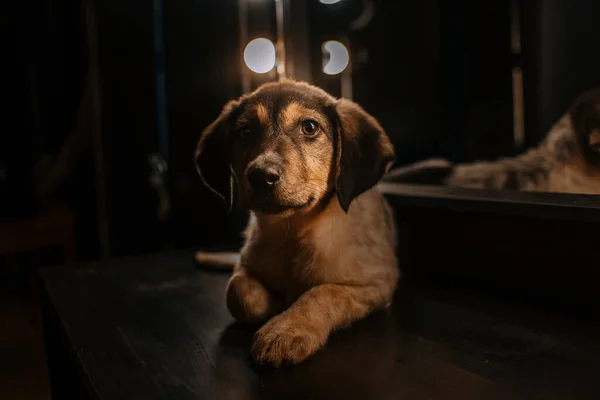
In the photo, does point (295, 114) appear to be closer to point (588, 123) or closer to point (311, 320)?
point (311, 320)

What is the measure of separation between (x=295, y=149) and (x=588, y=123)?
1.20 m

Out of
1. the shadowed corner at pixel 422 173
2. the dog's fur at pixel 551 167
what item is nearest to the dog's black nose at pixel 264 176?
the dog's fur at pixel 551 167

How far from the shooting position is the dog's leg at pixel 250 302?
1.25m

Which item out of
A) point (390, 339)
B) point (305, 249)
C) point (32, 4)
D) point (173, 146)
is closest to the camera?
point (390, 339)

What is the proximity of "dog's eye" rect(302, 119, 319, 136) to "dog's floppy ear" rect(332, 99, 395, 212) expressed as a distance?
7 centimetres

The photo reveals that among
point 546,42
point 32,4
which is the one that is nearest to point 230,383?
point 546,42

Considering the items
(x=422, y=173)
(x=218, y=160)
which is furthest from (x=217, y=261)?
(x=422, y=173)

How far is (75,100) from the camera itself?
300cm

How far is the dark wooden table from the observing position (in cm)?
92

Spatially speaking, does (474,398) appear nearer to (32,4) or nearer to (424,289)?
(424,289)

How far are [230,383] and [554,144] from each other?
5.44 feet

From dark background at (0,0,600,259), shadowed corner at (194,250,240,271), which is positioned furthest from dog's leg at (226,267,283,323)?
dark background at (0,0,600,259)

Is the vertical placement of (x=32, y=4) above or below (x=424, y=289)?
above

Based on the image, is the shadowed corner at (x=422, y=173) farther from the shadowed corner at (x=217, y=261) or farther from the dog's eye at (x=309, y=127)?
the dog's eye at (x=309, y=127)
